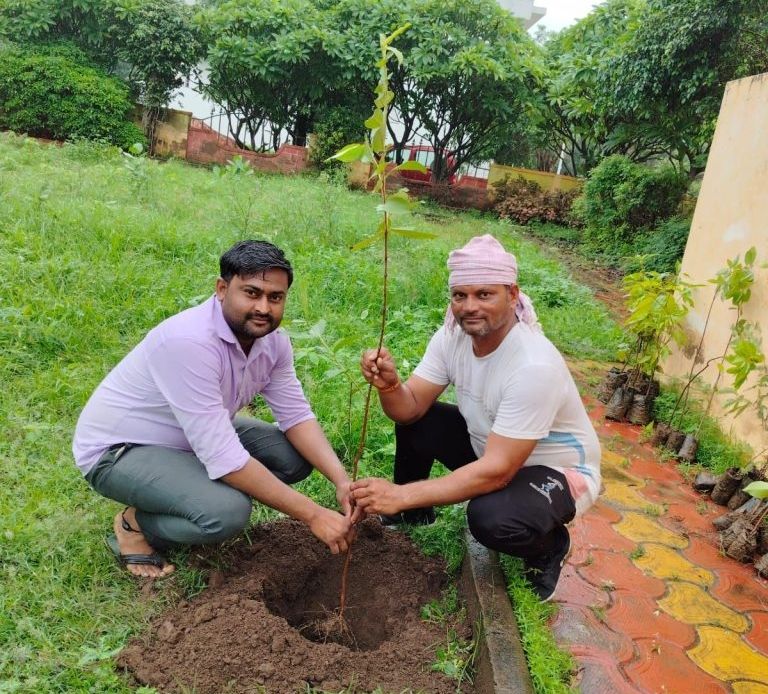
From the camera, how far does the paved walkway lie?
2.44m

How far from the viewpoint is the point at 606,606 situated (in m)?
2.77

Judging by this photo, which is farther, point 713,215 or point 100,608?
point 713,215

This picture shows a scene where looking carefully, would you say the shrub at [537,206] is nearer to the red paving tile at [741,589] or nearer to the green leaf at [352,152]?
the red paving tile at [741,589]

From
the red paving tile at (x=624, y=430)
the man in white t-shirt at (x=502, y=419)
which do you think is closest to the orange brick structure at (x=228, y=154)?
the red paving tile at (x=624, y=430)

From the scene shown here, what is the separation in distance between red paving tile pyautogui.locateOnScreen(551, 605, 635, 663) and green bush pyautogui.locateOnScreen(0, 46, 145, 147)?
13364 mm

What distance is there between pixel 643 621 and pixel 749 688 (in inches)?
16.5

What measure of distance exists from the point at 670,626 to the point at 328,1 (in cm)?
1663

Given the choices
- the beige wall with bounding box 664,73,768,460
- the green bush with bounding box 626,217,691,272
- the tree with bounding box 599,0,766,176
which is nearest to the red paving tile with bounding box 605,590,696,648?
the beige wall with bounding box 664,73,768,460

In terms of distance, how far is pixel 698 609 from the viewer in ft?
9.39

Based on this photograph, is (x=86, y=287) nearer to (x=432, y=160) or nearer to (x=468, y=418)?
(x=468, y=418)

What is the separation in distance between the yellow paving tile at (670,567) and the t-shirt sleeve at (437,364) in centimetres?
135

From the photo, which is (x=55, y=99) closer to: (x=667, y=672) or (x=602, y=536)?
(x=602, y=536)

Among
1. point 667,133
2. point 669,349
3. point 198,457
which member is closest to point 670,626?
point 198,457

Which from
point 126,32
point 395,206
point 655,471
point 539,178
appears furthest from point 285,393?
point 539,178
